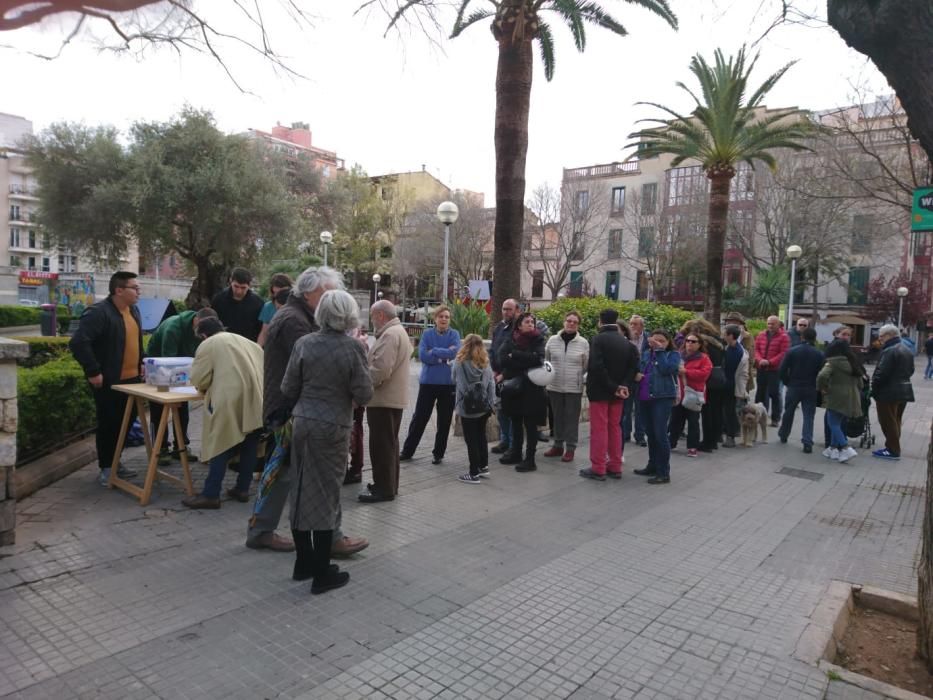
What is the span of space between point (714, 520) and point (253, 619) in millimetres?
4072

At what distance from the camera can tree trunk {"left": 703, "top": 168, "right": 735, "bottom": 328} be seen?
1809cm

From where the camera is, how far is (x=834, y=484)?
288 inches

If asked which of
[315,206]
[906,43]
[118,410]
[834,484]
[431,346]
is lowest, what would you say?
[834,484]

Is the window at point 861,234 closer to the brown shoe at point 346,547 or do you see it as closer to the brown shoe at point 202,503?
the brown shoe at point 346,547

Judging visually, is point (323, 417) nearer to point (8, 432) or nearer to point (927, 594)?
point (8, 432)

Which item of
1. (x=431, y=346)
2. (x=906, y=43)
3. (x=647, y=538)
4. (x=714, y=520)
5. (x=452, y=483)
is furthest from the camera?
(x=431, y=346)

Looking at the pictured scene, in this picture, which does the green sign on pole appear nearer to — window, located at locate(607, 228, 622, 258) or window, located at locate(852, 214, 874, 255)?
window, located at locate(852, 214, 874, 255)

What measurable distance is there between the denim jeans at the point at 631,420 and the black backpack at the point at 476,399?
3.00 metres

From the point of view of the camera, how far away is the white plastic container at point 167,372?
528cm

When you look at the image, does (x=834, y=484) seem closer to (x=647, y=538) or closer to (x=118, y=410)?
(x=647, y=538)

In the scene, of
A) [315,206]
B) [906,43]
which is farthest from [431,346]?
[315,206]

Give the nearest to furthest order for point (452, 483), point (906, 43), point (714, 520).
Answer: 1. point (906, 43)
2. point (714, 520)
3. point (452, 483)

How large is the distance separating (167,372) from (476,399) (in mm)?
2908

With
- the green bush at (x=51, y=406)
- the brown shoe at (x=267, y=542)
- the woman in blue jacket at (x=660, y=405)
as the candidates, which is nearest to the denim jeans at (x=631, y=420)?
the woman in blue jacket at (x=660, y=405)
